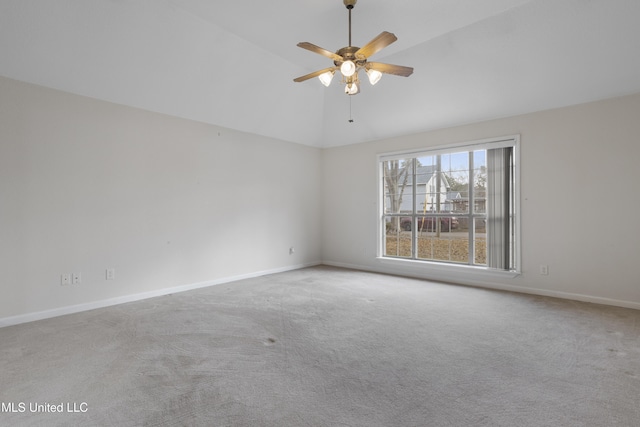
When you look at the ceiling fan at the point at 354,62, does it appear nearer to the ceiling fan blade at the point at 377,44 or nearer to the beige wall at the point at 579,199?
the ceiling fan blade at the point at 377,44

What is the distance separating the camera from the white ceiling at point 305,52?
304cm

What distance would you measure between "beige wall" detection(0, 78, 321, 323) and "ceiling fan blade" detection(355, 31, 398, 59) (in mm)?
2916

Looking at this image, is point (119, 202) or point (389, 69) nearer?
point (389, 69)

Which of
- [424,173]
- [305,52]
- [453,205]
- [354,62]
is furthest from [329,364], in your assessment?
[424,173]

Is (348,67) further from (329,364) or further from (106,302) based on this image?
(106,302)

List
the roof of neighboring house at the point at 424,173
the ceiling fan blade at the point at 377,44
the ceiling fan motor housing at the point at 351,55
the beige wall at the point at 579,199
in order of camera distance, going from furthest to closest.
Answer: the roof of neighboring house at the point at 424,173 → the beige wall at the point at 579,199 → the ceiling fan motor housing at the point at 351,55 → the ceiling fan blade at the point at 377,44

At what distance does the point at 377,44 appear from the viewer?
2539mm

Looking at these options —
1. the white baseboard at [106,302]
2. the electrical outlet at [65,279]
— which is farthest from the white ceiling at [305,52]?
the white baseboard at [106,302]

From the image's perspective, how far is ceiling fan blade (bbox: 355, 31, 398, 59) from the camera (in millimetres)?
2391

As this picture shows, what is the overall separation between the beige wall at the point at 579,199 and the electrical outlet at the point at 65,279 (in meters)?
5.15

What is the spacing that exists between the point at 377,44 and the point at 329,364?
2.53 meters

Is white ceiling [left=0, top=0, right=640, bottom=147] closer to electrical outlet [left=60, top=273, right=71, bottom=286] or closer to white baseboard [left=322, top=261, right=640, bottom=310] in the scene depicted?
electrical outlet [left=60, top=273, right=71, bottom=286]

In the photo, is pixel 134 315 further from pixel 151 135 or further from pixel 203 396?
pixel 151 135

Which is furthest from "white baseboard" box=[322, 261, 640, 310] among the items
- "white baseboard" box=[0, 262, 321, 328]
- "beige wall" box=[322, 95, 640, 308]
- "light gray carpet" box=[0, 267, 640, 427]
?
"white baseboard" box=[0, 262, 321, 328]
